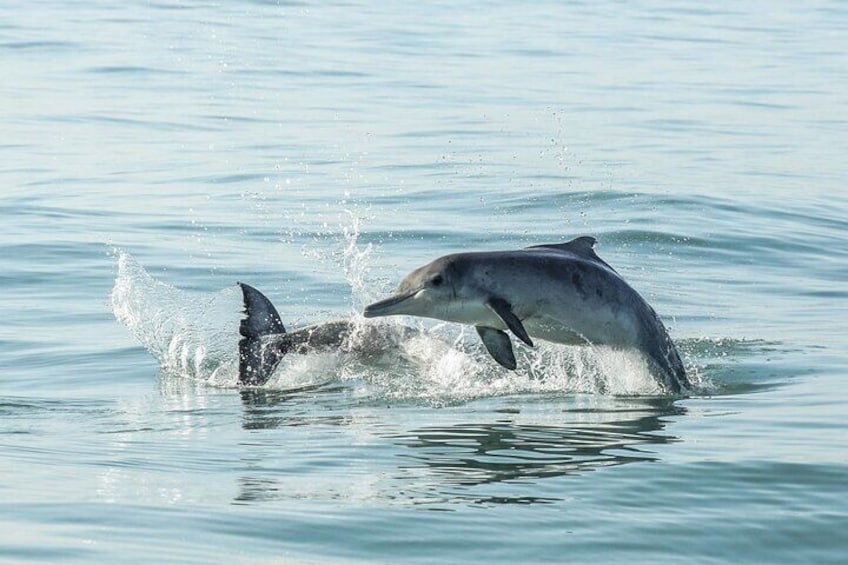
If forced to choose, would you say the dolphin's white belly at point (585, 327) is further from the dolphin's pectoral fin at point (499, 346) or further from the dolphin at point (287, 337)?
the dolphin at point (287, 337)

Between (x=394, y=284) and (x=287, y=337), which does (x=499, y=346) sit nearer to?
(x=287, y=337)

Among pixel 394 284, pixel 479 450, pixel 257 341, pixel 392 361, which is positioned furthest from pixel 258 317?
pixel 479 450

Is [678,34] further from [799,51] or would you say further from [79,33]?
[79,33]

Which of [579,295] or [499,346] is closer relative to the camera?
[499,346]

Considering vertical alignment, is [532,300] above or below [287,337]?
above

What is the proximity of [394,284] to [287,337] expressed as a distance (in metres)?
3.74

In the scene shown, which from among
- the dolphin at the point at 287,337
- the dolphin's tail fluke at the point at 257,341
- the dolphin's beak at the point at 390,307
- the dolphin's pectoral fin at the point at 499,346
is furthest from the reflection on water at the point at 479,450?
the dolphin at the point at 287,337

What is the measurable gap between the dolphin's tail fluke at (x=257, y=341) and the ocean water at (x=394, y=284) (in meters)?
0.18

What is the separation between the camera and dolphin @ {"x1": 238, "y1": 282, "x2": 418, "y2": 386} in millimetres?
12727

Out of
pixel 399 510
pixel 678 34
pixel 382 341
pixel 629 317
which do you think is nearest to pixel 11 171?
pixel 382 341

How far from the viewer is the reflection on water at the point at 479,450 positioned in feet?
27.6

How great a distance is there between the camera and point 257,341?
1295cm

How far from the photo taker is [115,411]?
11242mm

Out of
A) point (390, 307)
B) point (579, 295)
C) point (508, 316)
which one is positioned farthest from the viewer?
point (579, 295)
